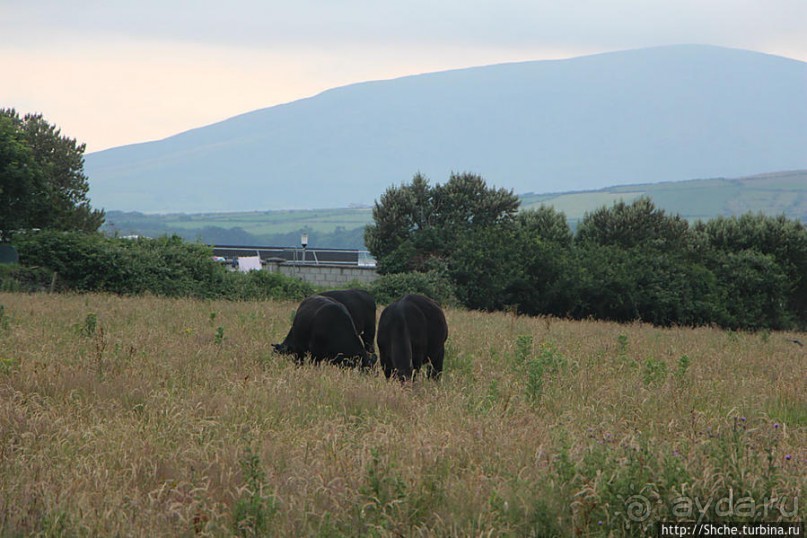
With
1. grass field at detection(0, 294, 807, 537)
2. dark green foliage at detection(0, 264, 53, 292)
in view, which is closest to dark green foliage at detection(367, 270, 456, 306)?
dark green foliage at detection(0, 264, 53, 292)

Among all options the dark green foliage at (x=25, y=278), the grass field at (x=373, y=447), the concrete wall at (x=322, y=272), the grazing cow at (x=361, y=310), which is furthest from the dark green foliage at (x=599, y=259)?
the grass field at (x=373, y=447)

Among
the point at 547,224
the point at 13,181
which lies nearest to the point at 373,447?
the point at 13,181

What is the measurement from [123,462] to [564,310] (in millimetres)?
34335

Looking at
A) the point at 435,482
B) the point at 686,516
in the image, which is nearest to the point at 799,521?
the point at 686,516

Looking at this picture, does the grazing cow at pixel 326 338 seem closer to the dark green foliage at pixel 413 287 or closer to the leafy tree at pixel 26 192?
the dark green foliage at pixel 413 287

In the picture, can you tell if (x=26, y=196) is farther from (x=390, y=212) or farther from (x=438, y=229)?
(x=390, y=212)

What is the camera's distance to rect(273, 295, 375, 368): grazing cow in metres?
13.2

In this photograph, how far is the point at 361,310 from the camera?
1586 cm

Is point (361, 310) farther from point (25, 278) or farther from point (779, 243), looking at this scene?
point (779, 243)

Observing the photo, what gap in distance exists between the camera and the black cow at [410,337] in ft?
40.3

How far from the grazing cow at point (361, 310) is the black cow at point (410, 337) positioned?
2040 mm

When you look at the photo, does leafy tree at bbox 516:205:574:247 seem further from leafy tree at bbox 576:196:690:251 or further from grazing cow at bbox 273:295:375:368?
grazing cow at bbox 273:295:375:368

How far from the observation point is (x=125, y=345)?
13.8 m

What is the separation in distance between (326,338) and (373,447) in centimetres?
613
